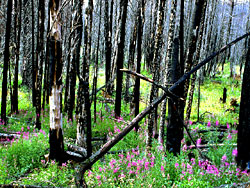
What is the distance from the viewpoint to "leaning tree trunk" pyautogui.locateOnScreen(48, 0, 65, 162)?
5.30m

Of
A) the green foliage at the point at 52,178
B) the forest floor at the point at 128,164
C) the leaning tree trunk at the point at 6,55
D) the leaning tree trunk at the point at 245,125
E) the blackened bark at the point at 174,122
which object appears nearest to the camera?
the blackened bark at the point at 174,122

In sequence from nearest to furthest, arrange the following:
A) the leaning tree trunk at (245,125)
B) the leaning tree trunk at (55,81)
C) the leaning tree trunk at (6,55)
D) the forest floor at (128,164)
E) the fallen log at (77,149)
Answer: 1. the forest floor at (128,164)
2. the leaning tree trunk at (245,125)
3. the leaning tree trunk at (55,81)
4. the fallen log at (77,149)
5. the leaning tree trunk at (6,55)

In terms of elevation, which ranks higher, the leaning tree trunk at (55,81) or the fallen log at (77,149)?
the leaning tree trunk at (55,81)

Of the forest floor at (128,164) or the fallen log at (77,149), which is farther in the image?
the fallen log at (77,149)

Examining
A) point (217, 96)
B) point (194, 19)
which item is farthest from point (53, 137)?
point (217, 96)

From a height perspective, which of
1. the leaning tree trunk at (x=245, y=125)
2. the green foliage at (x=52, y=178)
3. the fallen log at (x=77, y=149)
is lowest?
the fallen log at (x=77, y=149)

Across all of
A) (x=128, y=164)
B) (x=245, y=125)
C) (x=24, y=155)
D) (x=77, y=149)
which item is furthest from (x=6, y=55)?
(x=245, y=125)

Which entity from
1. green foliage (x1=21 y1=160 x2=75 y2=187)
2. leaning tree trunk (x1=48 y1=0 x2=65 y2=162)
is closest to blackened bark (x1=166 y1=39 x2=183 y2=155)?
green foliage (x1=21 y1=160 x2=75 y2=187)

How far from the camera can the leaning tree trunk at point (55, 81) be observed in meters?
5.30

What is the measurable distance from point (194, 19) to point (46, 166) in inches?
215

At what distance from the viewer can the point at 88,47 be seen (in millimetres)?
6285

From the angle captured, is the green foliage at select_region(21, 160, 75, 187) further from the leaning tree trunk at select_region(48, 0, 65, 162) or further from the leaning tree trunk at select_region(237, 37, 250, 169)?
the leaning tree trunk at select_region(237, 37, 250, 169)

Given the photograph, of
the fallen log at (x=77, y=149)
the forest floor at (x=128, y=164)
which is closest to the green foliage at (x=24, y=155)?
the forest floor at (x=128, y=164)

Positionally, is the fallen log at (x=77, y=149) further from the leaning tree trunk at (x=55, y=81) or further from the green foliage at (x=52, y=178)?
the green foliage at (x=52, y=178)
